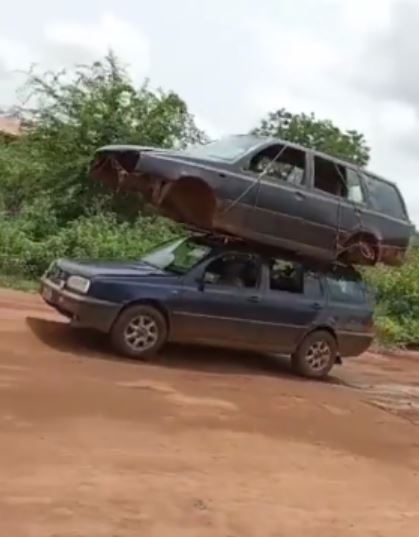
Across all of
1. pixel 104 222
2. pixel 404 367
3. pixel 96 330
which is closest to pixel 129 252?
pixel 104 222

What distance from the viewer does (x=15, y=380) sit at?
958 centimetres

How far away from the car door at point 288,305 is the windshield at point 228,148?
5.06 ft

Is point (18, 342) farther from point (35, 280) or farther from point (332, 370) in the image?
point (35, 280)

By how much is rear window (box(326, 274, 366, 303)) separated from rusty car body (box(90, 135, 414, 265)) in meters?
0.29

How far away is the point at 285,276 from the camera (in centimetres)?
1294

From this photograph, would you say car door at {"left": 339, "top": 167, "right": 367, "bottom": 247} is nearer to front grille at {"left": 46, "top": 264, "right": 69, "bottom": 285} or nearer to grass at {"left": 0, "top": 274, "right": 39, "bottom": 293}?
front grille at {"left": 46, "top": 264, "right": 69, "bottom": 285}

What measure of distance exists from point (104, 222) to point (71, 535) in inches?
600

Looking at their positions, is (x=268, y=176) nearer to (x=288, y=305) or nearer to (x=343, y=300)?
(x=288, y=305)

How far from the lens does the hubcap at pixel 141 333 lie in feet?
38.2

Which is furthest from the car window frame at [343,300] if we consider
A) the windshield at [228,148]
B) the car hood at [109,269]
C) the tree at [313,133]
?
the tree at [313,133]

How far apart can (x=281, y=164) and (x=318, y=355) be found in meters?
2.75

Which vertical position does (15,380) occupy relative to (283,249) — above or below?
below

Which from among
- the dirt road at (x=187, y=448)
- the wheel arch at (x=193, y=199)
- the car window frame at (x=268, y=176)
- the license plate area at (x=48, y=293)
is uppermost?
the car window frame at (x=268, y=176)

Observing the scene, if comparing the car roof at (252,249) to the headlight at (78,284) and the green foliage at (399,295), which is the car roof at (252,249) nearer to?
the headlight at (78,284)
